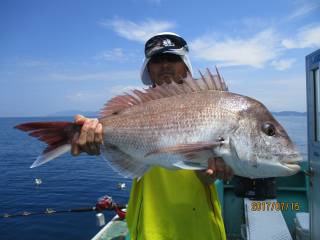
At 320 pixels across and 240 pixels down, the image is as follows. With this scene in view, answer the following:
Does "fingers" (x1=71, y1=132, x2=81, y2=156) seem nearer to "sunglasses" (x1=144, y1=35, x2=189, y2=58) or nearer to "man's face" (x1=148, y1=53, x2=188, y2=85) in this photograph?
"man's face" (x1=148, y1=53, x2=188, y2=85)

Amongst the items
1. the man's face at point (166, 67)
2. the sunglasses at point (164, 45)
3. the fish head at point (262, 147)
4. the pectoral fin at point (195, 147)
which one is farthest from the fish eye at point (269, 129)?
the sunglasses at point (164, 45)

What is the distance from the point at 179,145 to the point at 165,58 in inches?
50.8

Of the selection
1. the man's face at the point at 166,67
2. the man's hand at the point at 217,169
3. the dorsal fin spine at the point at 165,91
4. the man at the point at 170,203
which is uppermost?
the man's face at the point at 166,67

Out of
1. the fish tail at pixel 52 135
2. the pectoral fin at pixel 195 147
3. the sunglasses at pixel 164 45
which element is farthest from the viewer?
the sunglasses at pixel 164 45

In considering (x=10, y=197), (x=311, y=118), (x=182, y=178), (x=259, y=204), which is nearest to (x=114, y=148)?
(x=182, y=178)

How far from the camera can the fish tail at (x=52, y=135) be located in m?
2.99

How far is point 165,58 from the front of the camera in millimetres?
3668

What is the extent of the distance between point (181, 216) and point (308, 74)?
332 centimetres

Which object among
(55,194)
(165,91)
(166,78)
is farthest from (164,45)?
(55,194)

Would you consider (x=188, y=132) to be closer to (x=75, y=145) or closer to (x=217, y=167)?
(x=217, y=167)

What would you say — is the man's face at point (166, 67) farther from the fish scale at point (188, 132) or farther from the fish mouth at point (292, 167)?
the fish mouth at point (292, 167)

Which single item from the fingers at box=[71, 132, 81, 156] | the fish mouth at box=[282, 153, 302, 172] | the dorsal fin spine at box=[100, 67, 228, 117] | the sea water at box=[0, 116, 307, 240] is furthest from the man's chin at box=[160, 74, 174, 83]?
the sea water at box=[0, 116, 307, 240]

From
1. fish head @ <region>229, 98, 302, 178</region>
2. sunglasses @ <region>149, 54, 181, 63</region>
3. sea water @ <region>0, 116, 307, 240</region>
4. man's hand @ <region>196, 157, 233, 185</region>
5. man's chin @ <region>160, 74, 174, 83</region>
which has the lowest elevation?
sea water @ <region>0, 116, 307, 240</region>

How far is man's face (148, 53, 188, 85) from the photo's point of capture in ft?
11.8
